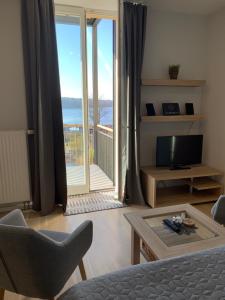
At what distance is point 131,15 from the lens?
2.96 metres

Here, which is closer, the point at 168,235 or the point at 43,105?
the point at 168,235

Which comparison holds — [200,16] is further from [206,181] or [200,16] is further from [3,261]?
[3,261]

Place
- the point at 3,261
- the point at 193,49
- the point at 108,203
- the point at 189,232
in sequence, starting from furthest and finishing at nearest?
the point at 193,49 < the point at 108,203 < the point at 189,232 < the point at 3,261

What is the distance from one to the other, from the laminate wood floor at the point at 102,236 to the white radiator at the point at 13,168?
31 centimetres

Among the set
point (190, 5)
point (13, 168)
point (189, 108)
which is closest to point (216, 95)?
point (189, 108)

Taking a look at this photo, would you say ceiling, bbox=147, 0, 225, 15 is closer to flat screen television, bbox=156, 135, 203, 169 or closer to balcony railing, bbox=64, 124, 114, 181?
flat screen television, bbox=156, 135, 203, 169

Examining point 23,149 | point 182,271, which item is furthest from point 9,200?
point 182,271

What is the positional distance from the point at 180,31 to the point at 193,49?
32 cm

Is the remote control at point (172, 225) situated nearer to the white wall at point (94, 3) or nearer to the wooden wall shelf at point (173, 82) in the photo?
the wooden wall shelf at point (173, 82)

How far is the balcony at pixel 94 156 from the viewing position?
11.9 feet

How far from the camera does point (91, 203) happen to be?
328 centimetres

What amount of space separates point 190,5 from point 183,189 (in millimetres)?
2505

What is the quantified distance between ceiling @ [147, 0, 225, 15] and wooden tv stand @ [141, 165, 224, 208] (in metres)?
2.14

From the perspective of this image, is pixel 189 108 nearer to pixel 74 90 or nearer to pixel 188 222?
pixel 74 90
